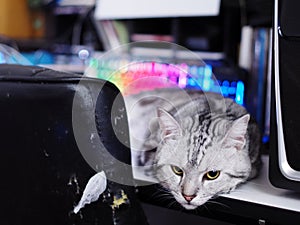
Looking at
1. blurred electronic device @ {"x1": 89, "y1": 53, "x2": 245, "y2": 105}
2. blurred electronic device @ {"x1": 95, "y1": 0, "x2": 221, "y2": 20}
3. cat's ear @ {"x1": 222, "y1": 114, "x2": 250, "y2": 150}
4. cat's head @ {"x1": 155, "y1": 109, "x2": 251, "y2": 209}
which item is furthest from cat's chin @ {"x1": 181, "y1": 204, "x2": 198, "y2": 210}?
blurred electronic device @ {"x1": 95, "y1": 0, "x2": 221, "y2": 20}

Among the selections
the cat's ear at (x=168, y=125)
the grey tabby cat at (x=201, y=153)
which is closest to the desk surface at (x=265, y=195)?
the grey tabby cat at (x=201, y=153)

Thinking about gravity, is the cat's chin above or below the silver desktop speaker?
below

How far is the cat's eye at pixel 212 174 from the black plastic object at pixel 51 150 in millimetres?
131

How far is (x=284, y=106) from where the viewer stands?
0.56 meters

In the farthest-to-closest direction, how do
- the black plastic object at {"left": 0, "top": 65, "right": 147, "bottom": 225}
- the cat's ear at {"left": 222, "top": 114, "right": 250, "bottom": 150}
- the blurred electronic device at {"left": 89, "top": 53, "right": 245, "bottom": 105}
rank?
1. the blurred electronic device at {"left": 89, "top": 53, "right": 245, "bottom": 105}
2. the cat's ear at {"left": 222, "top": 114, "right": 250, "bottom": 150}
3. the black plastic object at {"left": 0, "top": 65, "right": 147, "bottom": 225}

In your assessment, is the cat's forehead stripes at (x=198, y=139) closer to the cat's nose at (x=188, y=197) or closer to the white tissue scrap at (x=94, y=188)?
the cat's nose at (x=188, y=197)

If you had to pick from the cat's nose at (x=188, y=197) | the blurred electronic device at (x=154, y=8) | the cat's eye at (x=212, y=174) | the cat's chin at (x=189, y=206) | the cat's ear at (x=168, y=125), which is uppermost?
the blurred electronic device at (x=154, y=8)

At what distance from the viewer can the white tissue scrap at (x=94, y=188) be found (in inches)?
20.2

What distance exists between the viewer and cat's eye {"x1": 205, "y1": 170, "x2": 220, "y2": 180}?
0.62m

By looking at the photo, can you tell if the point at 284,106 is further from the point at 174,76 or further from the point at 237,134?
the point at 174,76

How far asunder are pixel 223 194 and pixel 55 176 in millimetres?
266

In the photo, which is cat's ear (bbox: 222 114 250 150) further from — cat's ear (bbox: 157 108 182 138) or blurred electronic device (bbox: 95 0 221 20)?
blurred electronic device (bbox: 95 0 221 20)

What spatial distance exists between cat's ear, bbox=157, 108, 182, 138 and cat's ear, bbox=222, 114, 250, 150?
0.08m

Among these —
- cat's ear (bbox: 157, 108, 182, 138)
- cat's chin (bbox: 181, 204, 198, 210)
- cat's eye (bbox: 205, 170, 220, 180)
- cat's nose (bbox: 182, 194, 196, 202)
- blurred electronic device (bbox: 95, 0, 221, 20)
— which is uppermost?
blurred electronic device (bbox: 95, 0, 221, 20)
